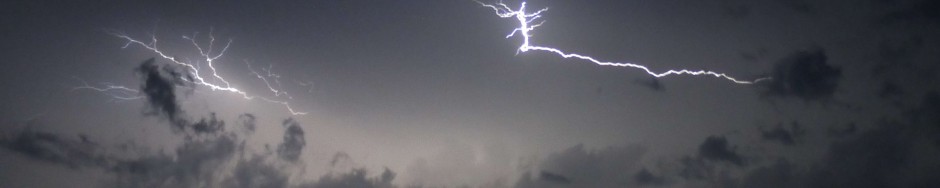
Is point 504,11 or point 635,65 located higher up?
point 504,11

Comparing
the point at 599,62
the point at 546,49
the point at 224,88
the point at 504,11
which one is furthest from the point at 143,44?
the point at 599,62

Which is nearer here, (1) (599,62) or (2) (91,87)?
(1) (599,62)

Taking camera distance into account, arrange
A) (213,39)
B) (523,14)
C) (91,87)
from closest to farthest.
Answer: (523,14) < (213,39) < (91,87)

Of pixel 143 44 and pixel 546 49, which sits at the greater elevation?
pixel 143 44

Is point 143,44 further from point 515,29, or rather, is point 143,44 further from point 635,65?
point 635,65

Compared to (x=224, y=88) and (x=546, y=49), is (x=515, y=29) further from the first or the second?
(x=224, y=88)

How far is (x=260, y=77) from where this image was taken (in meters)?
18.2

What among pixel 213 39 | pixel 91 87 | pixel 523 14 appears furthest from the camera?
pixel 91 87

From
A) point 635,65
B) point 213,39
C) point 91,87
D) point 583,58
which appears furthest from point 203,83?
point 635,65

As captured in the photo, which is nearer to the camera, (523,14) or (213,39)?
(523,14)

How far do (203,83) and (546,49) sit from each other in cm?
1046

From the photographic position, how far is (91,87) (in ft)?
61.8

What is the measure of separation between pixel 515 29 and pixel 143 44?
11.0 meters

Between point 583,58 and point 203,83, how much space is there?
1144 cm
